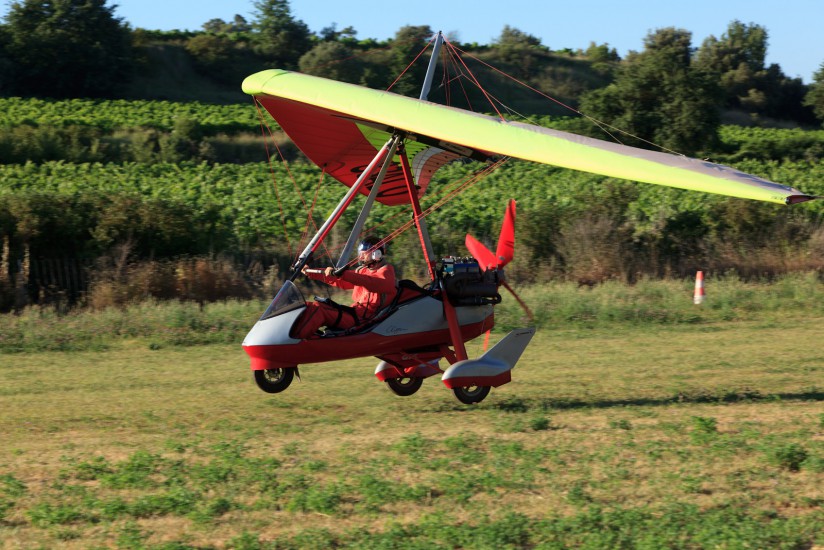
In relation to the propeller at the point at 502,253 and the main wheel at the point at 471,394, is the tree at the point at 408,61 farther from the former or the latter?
the main wheel at the point at 471,394

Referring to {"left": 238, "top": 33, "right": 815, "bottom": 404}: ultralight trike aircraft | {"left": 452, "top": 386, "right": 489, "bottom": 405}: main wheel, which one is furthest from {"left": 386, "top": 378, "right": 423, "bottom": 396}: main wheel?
{"left": 452, "top": 386, "right": 489, "bottom": 405}: main wheel

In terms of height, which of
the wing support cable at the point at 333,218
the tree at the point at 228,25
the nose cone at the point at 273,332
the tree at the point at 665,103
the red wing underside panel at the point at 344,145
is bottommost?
the nose cone at the point at 273,332

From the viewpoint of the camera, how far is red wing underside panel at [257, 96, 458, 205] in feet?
34.9

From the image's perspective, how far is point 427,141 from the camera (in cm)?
992

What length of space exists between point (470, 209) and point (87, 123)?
22.0m

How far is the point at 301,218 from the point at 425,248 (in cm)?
1385

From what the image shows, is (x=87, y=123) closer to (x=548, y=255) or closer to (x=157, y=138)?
(x=157, y=138)

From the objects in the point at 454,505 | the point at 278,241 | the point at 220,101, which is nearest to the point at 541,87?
the point at 220,101

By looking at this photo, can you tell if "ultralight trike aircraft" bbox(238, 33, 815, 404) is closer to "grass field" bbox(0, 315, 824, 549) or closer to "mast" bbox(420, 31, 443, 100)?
"mast" bbox(420, 31, 443, 100)

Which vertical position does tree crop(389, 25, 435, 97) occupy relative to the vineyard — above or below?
above

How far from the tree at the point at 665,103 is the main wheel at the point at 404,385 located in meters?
26.6

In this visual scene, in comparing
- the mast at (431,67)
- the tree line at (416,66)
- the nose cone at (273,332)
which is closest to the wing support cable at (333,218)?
the nose cone at (273,332)

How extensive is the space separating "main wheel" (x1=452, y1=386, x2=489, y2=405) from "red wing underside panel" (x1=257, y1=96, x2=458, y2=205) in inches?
110

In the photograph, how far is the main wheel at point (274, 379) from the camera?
932cm
